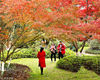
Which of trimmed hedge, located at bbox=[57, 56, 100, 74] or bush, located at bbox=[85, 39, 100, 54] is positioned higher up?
trimmed hedge, located at bbox=[57, 56, 100, 74]

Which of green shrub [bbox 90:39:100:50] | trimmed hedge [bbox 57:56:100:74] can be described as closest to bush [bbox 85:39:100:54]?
green shrub [bbox 90:39:100:50]

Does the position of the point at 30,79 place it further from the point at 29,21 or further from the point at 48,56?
the point at 48,56

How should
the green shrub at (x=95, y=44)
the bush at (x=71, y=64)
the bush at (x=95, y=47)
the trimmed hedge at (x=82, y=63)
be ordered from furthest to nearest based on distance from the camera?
the green shrub at (x=95, y=44), the bush at (x=95, y=47), the bush at (x=71, y=64), the trimmed hedge at (x=82, y=63)

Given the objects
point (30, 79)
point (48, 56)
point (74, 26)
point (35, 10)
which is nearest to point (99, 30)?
point (74, 26)

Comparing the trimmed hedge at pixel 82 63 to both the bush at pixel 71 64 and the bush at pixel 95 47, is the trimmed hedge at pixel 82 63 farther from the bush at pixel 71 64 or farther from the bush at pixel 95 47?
the bush at pixel 95 47

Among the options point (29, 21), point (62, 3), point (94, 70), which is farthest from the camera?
point (94, 70)

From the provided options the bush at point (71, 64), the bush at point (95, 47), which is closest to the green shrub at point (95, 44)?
the bush at point (95, 47)

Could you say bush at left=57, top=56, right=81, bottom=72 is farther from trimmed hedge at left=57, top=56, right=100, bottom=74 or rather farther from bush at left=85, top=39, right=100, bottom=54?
bush at left=85, top=39, right=100, bottom=54

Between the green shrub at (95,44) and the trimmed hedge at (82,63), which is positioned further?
the green shrub at (95,44)

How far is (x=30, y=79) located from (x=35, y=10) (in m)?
2.99

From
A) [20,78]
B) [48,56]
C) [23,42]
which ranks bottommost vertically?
[48,56]

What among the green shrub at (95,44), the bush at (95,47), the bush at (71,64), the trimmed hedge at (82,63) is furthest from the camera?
the green shrub at (95,44)

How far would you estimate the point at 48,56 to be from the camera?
12586mm

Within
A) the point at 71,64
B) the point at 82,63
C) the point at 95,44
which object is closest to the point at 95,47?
the point at 95,44
